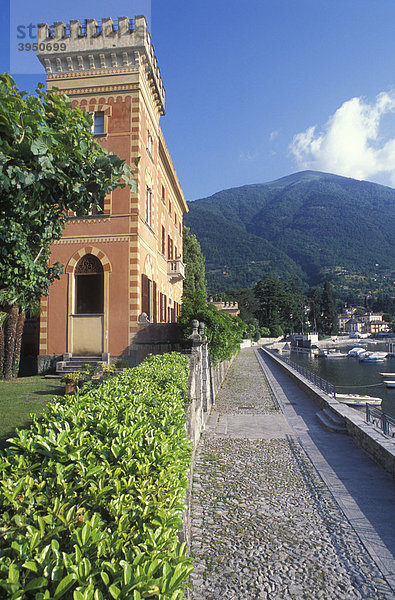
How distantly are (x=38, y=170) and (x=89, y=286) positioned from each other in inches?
496

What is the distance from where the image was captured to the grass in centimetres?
791

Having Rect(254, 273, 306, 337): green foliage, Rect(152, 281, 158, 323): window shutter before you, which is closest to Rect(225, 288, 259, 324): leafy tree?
Rect(254, 273, 306, 337): green foliage

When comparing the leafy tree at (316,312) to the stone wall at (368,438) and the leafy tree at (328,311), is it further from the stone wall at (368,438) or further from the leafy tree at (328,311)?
the stone wall at (368,438)

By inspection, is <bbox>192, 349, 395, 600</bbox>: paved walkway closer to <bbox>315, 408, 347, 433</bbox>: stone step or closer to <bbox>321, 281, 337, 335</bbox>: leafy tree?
<bbox>315, 408, 347, 433</bbox>: stone step

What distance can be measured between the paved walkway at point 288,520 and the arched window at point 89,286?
974cm

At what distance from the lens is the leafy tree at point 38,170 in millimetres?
4816

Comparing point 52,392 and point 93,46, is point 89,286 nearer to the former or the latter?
point 52,392

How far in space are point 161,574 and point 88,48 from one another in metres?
20.3

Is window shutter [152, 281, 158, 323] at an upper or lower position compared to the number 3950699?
lower

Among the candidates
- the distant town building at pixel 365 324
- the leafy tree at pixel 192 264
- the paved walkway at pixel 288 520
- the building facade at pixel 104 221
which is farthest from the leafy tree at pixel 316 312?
the paved walkway at pixel 288 520

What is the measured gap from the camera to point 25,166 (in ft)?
16.4

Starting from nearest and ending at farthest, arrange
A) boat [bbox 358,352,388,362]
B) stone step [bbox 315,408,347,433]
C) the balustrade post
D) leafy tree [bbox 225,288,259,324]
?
the balustrade post
stone step [bbox 315,408,347,433]
boat [bbox 358,352,388,362]
leafy tree [bbox 225,288,259,324]

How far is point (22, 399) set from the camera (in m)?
10.9

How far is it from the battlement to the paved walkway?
16726mm
